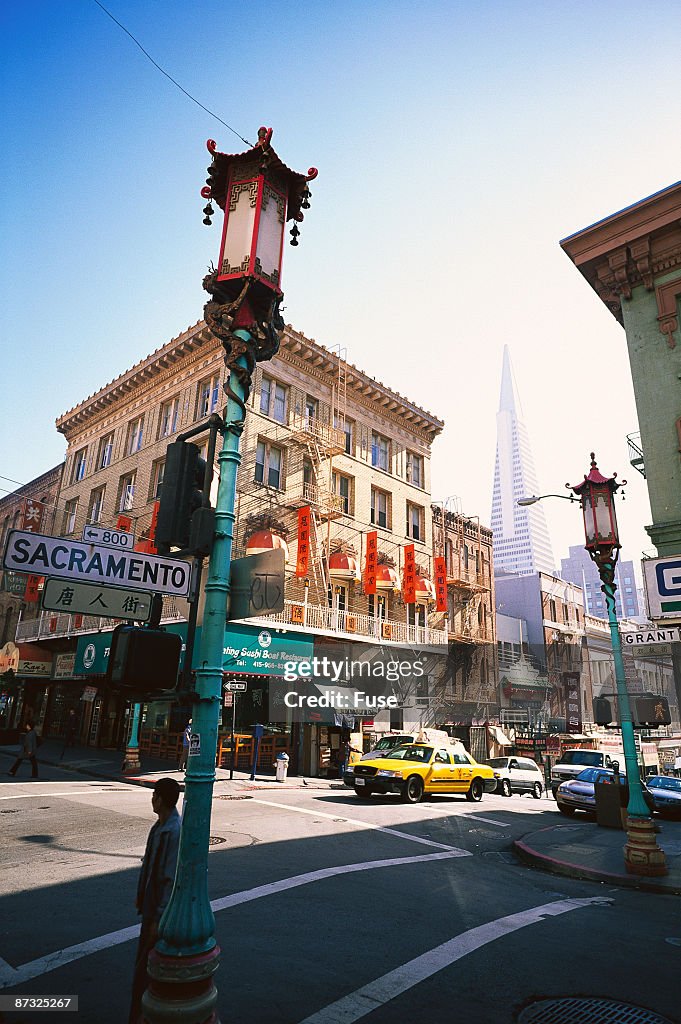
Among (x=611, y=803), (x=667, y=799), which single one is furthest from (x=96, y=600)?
(x=667, y=799)

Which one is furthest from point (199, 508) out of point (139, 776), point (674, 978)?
point (139, 776)

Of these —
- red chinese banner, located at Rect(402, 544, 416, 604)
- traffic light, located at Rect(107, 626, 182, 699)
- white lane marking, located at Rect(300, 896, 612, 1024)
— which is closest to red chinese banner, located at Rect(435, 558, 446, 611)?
red chinese banner, located at Rect(402, 544, 416, 604)

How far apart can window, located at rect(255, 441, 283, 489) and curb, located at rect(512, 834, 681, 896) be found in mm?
17434

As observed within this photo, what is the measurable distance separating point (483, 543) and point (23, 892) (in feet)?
120

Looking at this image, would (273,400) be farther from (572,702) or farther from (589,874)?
(572,702)

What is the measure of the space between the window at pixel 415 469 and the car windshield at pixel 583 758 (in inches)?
611

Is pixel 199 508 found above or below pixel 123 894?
above

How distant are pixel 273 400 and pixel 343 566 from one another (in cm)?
803

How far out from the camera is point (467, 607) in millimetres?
37250

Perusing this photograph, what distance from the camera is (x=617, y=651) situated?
11.2 meters

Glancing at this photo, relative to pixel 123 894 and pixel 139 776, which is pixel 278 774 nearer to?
pixel 139 776

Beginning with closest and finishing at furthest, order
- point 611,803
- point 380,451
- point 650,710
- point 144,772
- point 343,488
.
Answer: point 650,710
point 611,803
point 144,772
point 343,488
point 380,451

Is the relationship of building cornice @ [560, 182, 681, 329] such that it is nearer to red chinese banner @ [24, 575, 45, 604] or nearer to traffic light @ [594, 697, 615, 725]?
traffic light @ [594, 697, 615, 725]

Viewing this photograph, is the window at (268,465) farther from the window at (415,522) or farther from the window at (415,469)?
the window at (415,469)
